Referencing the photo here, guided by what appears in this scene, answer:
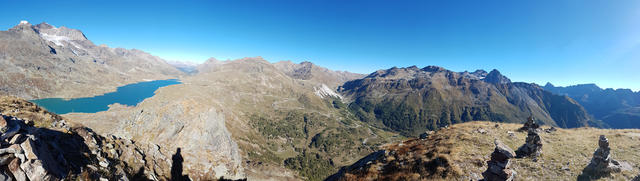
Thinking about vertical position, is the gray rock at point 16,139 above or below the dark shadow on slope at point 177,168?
above

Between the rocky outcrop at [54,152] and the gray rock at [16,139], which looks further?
the gray rock at [16,139]

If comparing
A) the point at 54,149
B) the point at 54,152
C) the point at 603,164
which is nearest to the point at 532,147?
the point at 603,164

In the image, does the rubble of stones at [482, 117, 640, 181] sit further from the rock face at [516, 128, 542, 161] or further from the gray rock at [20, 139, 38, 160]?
the gray rock at [20, 139, 38, 160]

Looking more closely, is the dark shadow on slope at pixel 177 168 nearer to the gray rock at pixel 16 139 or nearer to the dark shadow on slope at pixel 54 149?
the dark shadow on slope at pixel 54 149

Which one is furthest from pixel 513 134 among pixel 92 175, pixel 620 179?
pixel 92 175

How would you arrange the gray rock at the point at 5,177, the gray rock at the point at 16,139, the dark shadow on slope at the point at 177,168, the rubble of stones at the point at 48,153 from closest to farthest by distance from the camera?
the gray rock at the point at 5,177 < the rubble of stones at the point at 48,153 < the gray rock at the point at 16,139 < the dark shadow on slope at the point at 177,168

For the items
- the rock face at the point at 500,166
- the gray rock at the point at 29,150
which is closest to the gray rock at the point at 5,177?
the gray rock at the point at 29,150

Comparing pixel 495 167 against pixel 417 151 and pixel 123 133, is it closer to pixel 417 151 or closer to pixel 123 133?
pixel 417 151
